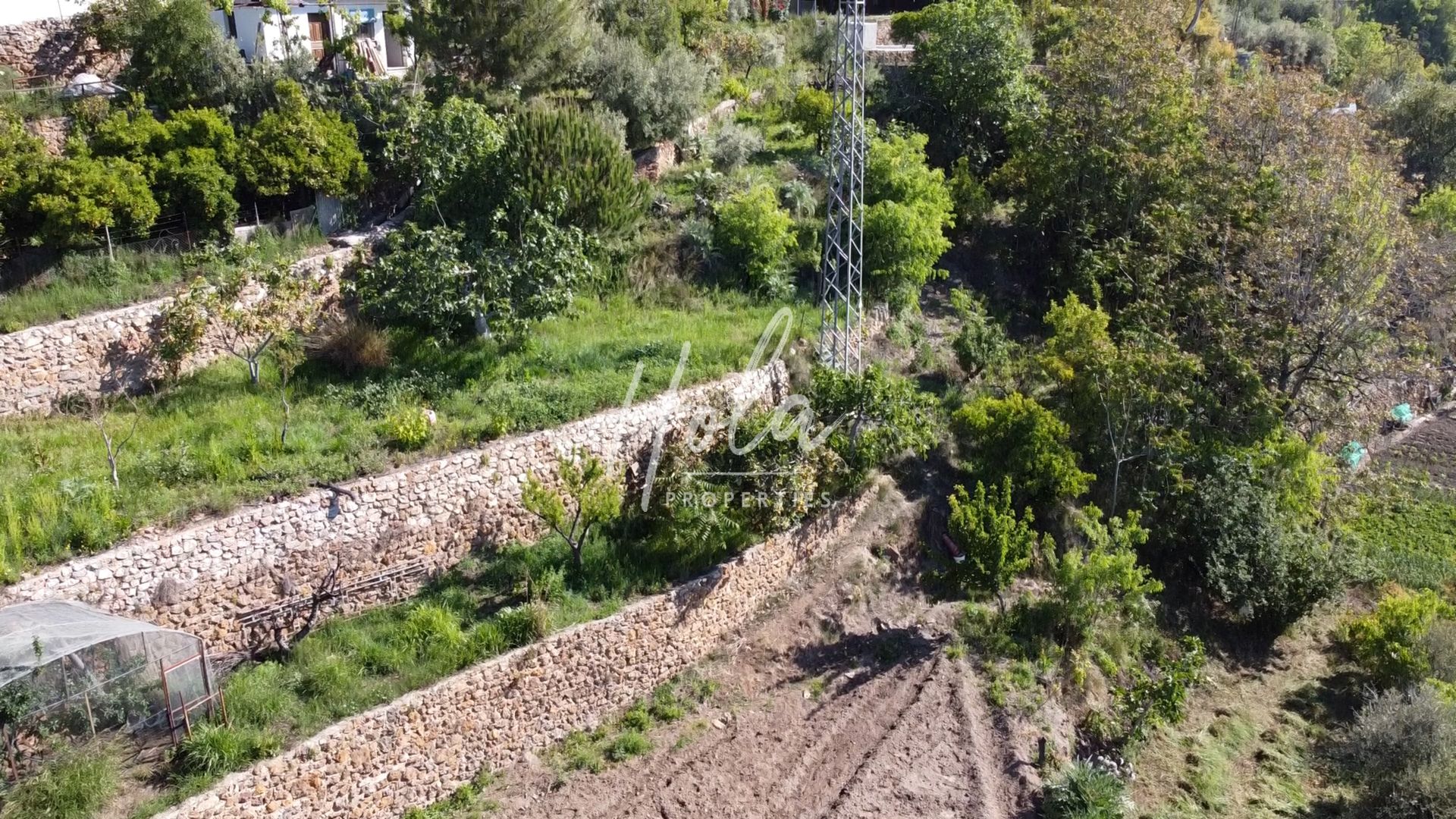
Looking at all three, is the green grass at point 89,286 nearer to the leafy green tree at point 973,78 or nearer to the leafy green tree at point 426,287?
the leafy green tree at point 426,287

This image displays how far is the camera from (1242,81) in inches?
1196

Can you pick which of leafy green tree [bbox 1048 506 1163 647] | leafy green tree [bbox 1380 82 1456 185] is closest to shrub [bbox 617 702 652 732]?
leafy green tree [bbox 1048 506 1163 647]

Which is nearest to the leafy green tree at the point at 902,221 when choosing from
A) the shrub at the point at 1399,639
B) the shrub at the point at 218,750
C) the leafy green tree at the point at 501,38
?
the leafy green tree at the point at 501,38

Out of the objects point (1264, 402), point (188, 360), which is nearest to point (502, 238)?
point (188, 360)

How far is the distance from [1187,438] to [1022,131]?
11.2m

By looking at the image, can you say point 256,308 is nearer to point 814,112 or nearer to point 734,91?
point 814,112

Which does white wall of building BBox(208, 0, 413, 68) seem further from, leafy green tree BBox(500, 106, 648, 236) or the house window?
leafy green tree BBox(500, 106, 648, 236)

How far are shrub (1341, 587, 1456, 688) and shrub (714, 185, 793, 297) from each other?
546 inches

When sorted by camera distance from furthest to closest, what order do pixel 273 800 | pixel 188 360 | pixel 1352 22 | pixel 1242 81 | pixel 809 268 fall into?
pixel 1352 22 < pixel 1242 81 < pixel 809 268 < pixel 188 360 < pixel 273 800

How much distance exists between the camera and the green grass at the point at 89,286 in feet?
55.0

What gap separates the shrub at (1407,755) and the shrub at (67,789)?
18358 millimetres

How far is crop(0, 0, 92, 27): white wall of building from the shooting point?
22.3 metres

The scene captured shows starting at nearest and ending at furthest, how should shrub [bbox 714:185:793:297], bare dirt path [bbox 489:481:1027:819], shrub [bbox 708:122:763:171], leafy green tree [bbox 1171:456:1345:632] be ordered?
bare dirt path [bbox 489:481:1027:819] → leafy green tree [bbox 1171:456:1345:632] → shrub [bbox 714:185:793:297] → shrub [bbox 708:122:763:171]

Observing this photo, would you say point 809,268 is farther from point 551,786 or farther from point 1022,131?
point 551,786
